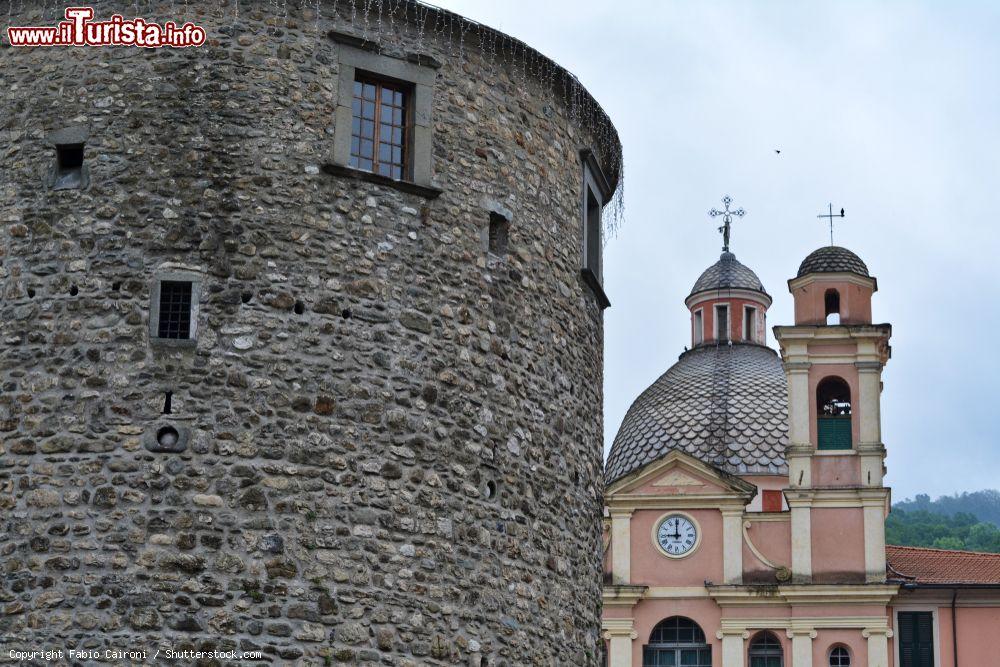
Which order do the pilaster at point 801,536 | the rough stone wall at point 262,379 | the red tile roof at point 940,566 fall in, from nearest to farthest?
the rough stone wall at point 262,379
the pilaster at point 801,536
the red tile roof at point 940,566

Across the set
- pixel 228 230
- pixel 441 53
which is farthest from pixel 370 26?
pixel 228 230

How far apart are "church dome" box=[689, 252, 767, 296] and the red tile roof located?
52.9 ft

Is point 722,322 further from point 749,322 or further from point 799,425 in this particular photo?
point 799,425

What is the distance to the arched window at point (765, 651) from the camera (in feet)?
141

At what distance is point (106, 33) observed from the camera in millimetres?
14336

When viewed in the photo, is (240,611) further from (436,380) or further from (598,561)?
(598,561)

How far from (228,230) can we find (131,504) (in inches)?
89.8

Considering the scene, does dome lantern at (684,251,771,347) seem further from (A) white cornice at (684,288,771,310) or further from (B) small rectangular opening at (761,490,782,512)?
(B) small rectangular opening at (761,490,782,512)

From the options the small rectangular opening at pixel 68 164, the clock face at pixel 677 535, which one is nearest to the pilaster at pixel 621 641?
the clock face at pixel 677 535

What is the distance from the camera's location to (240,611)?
12.9 meters

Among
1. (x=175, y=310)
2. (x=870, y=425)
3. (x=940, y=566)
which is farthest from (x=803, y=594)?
(x=175, y=310)

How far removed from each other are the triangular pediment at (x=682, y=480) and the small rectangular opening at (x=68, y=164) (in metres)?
30.6

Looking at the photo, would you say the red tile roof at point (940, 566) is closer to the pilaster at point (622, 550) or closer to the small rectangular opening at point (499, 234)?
the pilaster at point (622, 550)

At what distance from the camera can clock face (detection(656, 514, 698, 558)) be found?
43906mm
